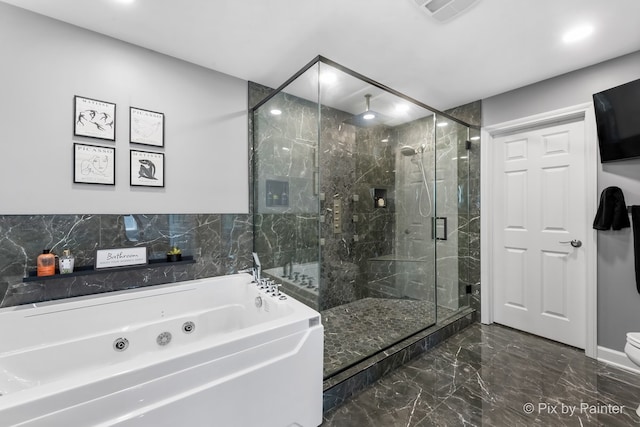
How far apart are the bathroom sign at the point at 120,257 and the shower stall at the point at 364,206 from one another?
3.06 feet

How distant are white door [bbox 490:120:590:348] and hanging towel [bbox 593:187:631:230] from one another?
6.0 inches

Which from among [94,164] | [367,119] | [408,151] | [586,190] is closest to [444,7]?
[367,119]

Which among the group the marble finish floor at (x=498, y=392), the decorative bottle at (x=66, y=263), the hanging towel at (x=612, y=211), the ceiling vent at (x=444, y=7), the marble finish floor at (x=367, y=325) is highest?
the ceiling vent at (x=444, y=7)

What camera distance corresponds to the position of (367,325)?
269 cm

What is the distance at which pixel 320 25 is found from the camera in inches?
72.4

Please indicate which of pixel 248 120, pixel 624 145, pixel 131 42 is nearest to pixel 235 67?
pixel 248 120

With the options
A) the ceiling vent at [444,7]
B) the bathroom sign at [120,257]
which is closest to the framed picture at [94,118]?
the bathroom sign at [120,257]

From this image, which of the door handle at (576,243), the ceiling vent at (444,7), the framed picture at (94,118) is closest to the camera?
the ceiling vent at (444,7)

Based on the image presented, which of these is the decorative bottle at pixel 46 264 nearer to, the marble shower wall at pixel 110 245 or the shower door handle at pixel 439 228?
the marble shower wall at pixel 110 245

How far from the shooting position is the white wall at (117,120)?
1692 millimetres

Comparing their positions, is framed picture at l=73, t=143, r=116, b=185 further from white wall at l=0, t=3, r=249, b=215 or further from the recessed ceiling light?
the recessed ceiling light

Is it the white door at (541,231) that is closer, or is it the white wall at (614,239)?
the white wall at (614,239)

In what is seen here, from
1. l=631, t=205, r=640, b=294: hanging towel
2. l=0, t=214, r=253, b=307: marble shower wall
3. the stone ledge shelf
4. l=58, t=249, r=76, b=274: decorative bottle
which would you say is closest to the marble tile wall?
l=0, t=214, r=253, b=307: marble shower wall

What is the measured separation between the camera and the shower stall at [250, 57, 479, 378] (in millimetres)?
Result: 2256
